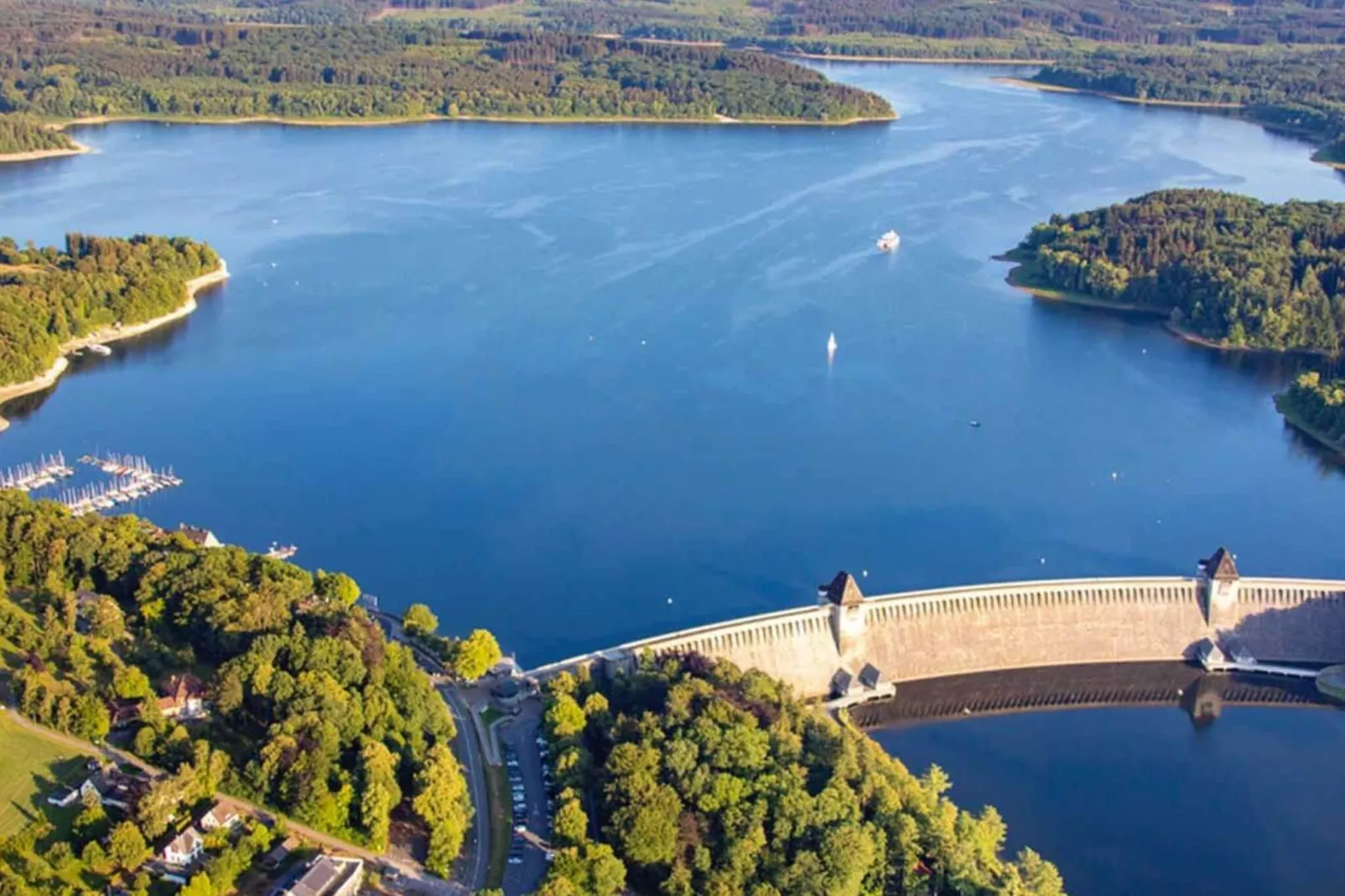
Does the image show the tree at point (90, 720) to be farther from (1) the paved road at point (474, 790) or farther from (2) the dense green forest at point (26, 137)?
(2) the dense green forest at point (26, 137)

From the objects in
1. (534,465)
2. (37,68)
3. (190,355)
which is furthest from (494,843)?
(37,68)

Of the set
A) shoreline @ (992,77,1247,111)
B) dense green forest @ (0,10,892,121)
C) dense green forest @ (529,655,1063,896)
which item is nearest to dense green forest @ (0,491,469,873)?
dense green forest @ (529,655,1063,896)

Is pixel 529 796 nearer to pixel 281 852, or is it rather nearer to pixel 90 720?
pixel 281 852

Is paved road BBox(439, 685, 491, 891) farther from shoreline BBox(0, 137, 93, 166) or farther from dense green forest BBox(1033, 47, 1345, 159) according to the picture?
dense green forest BBox(1033, 47, 1345, 159)

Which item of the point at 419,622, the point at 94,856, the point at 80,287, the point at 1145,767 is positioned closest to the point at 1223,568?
the point at 1145,767

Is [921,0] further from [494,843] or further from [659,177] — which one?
[494,843]

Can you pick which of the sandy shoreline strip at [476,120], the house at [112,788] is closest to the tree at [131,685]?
the house at [112,788]
